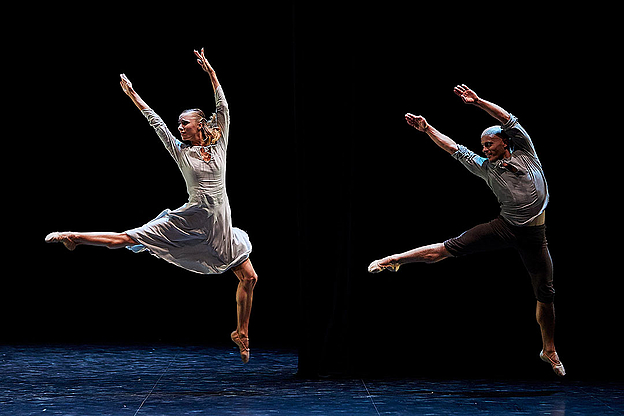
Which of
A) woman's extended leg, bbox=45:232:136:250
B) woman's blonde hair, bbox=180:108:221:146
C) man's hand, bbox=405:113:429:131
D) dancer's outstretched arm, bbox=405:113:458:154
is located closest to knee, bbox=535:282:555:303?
dancer's outstretched arm, bbox=405:113:458:154

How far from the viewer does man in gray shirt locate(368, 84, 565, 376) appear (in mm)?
5801

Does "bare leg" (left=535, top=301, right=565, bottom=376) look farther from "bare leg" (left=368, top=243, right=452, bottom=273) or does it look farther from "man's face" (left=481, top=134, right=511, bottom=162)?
"man's face" (left=481, top=134, right=511, bottom=162)

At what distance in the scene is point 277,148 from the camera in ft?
26.4

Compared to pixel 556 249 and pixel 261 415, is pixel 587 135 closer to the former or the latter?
pixel 556 249

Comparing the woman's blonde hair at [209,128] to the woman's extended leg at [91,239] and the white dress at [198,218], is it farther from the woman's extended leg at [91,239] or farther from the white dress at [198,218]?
the woman's extended leg at [91,239]

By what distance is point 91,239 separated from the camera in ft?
18.6

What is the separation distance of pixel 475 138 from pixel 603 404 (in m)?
2.75

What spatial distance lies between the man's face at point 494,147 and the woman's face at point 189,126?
6.00 feet

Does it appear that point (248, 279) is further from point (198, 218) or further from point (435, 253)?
point (435, 253)

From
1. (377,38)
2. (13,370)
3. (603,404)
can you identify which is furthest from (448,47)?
→ (13,370)

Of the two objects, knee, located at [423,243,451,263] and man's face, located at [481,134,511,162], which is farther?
knee, located at [423,243,451,263]

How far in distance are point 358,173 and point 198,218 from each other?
1728mm

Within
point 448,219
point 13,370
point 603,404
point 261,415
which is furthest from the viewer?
point 448,219

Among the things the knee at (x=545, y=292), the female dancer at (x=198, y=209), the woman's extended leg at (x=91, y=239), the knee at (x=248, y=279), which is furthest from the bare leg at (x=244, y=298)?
the knee at (x=545, y=292)
